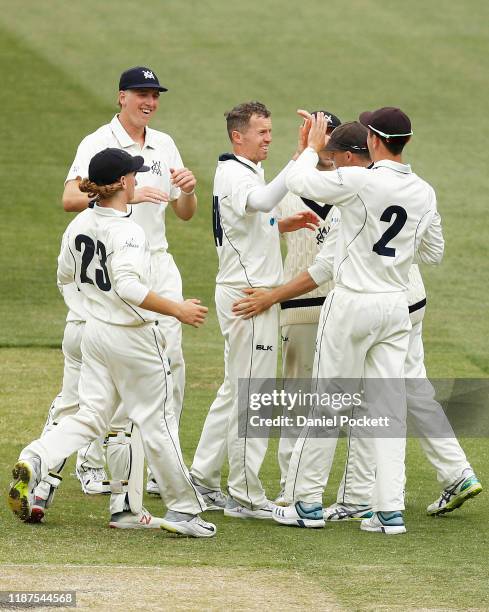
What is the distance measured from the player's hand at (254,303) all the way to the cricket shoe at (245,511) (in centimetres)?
107

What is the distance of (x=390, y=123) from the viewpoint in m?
7.09

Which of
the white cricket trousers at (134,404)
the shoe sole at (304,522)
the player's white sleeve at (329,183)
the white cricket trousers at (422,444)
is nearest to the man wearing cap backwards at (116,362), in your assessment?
the white cricket trousers at (134,404)

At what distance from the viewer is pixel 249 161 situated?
768cm

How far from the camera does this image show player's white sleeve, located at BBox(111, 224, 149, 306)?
6617mm

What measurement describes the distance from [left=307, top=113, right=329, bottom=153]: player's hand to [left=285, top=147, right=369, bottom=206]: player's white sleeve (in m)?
0.31

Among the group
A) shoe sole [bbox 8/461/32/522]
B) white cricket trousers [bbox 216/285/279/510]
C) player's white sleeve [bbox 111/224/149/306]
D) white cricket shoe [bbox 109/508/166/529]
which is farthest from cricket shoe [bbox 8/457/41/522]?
white cricket trousers [bbox 216/285/279/510]

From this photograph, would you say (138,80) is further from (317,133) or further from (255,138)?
(317,133)

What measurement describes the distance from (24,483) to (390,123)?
2616mm

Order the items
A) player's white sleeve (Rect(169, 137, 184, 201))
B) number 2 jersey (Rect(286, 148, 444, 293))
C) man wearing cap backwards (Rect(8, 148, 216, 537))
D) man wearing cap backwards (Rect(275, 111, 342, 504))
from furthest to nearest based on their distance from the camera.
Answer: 1. player's white sleeve (Rect(169, 137, 184, 201))
2. man wearing cap backwards (Rect(275, 111, 342, 504))
3. number 2 jersey (Rect(286, 148, 444, 293))
4. man wearing cap backwards (Rect(8, 148, 216, 537))

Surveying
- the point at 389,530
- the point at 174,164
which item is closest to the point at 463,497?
the point at 389,530

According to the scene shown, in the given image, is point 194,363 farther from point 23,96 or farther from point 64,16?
point 64,16

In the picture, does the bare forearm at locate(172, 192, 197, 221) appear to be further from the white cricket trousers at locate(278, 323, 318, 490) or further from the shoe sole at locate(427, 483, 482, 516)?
the shoe sole at locate(427, 483, 482, 516)

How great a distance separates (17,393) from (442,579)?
17.8ft

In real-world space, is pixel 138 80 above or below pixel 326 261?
above
